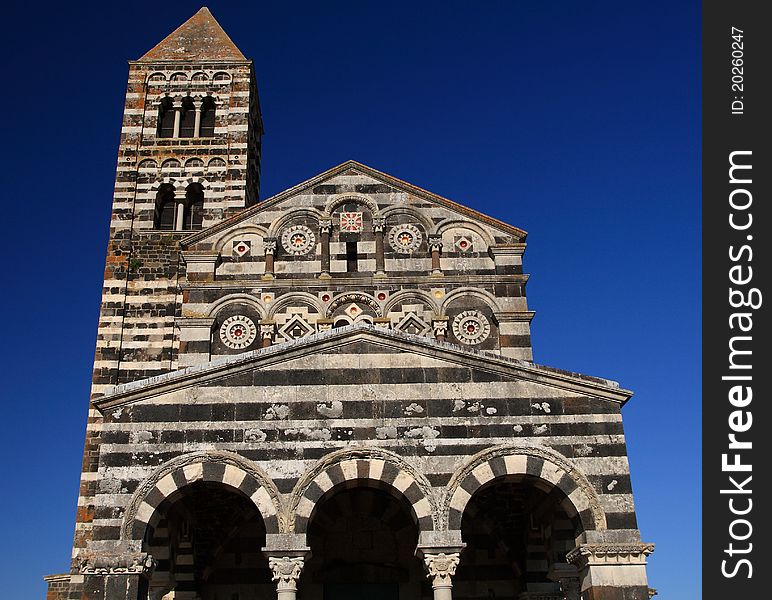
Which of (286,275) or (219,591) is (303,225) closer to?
(286,275)

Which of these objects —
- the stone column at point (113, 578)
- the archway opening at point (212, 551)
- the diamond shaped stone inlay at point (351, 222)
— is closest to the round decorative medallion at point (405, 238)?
the diamond shaped stone inlay at point (351, 222)

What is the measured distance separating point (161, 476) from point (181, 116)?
1707 centimetres

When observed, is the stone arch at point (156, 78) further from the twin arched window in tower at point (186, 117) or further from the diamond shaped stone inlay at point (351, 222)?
the diamond shaped stone inlay at point (351, 222)

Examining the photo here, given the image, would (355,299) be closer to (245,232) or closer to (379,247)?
(379,247)

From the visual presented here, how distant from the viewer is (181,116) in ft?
92.1

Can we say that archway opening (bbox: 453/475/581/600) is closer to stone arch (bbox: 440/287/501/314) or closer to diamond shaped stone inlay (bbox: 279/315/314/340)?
stone arch (bbox: 440/287/501/314)

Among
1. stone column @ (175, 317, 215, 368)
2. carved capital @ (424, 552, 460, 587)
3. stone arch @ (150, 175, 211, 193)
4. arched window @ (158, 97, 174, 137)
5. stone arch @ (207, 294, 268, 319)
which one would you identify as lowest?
carved capital @ (424, 552, 460, 587)

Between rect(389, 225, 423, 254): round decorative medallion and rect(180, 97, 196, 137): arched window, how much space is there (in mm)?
9529

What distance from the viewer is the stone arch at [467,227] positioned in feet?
72.0

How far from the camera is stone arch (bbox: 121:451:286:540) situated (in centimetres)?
1362

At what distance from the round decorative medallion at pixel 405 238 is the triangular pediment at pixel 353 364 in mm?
7160

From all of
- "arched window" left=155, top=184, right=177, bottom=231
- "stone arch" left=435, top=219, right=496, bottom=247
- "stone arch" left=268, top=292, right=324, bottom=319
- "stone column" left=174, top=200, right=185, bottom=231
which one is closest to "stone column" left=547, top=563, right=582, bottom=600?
"stone arch" left=268, top=292, right=324, bottom=319

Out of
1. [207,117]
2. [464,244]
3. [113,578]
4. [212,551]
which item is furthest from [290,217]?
[113,578]

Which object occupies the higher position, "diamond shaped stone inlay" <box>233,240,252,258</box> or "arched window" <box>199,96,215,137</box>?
"arched window" <box>199,96,215,137</box>
